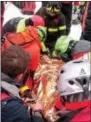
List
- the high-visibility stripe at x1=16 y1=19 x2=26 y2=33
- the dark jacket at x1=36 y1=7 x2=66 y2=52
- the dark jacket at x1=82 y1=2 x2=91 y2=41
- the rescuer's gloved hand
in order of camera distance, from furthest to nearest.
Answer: the dark jacket at x1=36 y1=7 x2=66 y2=52
the dark jacket at x1=82 y1=2 x2=91 y2=41
the high-visibility stripe at x1=16 y1=19 x2=26 y2=33
the rescuer's gloved hand

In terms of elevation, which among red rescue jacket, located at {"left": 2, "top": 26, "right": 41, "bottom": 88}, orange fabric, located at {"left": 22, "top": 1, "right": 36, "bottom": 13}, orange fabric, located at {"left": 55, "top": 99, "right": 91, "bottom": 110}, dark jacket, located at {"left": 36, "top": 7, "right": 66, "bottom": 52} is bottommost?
orange fabric, located at {"left": 22, "top": 1, "right": 36, "bottom": 13}

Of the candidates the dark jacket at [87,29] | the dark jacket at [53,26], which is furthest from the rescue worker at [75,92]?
the dark jacket at [53,26]

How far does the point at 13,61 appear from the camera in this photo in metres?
3.09

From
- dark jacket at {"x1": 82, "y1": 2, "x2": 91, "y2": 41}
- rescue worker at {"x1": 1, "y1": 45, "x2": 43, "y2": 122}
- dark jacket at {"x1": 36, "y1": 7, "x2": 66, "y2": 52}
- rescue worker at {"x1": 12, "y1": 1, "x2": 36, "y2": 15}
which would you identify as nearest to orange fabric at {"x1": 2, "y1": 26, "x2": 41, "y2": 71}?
rescue worker at {"x1": 1, "y1": 45, "x2": 43, "y2": 122}

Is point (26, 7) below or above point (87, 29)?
below

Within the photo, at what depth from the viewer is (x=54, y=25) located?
17.5ft

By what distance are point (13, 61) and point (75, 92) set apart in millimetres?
436

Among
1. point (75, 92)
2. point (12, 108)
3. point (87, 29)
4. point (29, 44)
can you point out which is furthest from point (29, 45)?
point (87, 29)

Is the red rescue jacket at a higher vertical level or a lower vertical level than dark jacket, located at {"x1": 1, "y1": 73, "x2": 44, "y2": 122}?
higher

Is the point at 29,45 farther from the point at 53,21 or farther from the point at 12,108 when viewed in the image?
the point at 53,21

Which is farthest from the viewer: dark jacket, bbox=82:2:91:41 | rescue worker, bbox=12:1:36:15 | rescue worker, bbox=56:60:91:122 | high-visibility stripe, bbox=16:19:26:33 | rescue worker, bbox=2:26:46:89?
rescue worker, bbox=12:1:36:15

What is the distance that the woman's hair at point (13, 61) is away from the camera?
305cm

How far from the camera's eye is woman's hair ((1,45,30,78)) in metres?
3.05

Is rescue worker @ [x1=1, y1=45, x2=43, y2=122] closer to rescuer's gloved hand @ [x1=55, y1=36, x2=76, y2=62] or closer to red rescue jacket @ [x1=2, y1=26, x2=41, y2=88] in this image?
red rescue jacket @ [x1=2, y1=26, x2=41, y2=88]
